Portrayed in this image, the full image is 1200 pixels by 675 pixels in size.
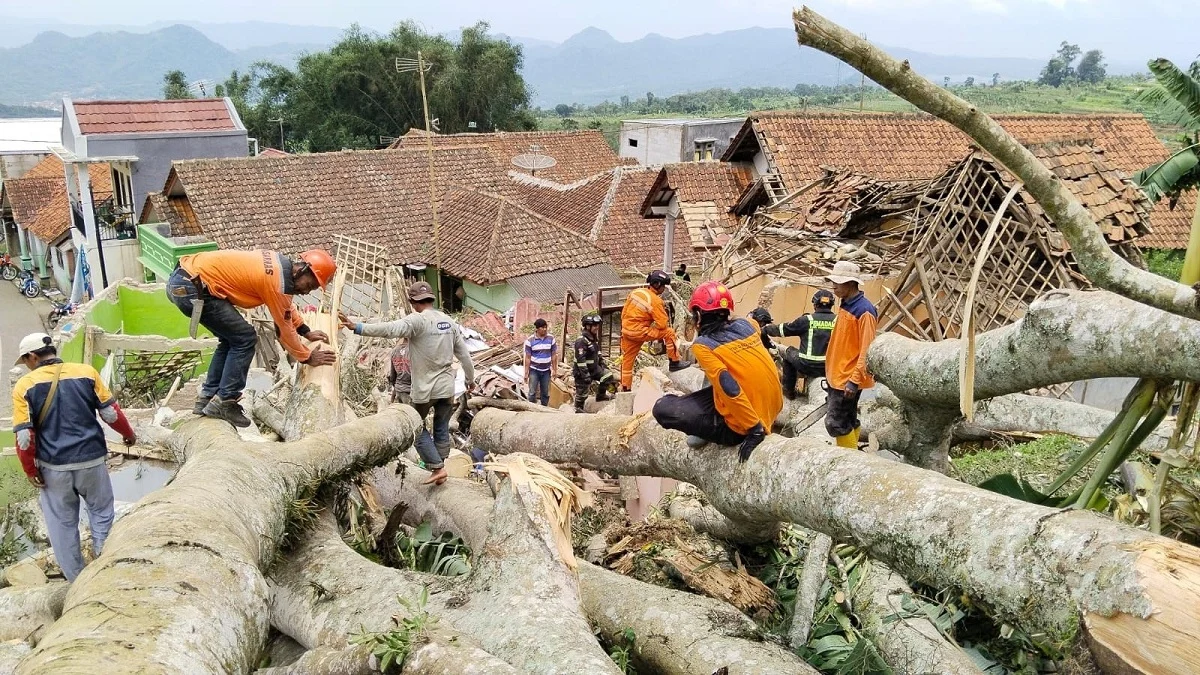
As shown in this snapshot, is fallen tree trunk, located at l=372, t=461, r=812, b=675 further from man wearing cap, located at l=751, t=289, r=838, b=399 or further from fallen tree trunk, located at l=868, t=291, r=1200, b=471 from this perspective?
man wearing cap, located at l=751, t=289, r=838, b=399

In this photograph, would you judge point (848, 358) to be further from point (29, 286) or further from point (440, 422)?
point (29, 286)

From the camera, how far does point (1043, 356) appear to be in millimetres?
3584

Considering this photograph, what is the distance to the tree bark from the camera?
187 cm

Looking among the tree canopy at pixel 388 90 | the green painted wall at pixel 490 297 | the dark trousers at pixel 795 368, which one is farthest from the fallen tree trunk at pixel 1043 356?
the tree canopy at pixel 388 90

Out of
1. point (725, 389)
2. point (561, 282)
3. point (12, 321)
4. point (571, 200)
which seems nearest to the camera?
point (725, 389)

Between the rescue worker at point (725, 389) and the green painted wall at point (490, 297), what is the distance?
631 inches

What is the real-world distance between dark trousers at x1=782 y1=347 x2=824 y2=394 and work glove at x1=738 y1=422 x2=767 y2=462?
3201 mm

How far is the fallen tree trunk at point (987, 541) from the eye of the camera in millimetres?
2266

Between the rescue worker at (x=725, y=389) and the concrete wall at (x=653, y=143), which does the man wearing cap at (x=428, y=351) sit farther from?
the concrete wall at (x=653, y=143)

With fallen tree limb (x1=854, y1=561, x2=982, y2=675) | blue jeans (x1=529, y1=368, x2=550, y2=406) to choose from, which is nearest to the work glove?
fallen tree limb (x1=854, y1=561, x2=982, y2=675)

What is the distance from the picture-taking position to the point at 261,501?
4145mm

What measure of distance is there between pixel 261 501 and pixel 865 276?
763 centimetres

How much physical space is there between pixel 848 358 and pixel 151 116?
2339 centimetres

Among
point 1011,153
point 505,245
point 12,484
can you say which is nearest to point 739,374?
point 1011,153
